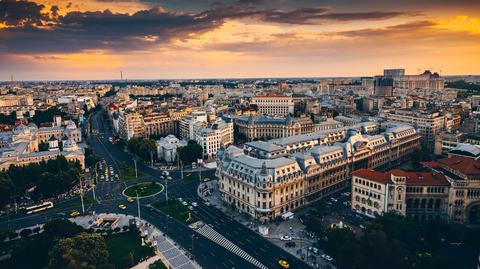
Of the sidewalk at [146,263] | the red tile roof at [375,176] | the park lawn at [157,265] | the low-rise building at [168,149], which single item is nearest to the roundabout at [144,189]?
the low-rise building at [168,149]

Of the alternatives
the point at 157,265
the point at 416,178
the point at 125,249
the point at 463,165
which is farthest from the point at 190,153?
the point at 463,165

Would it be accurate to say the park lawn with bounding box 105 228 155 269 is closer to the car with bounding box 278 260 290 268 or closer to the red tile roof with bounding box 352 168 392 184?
the car with bounding box 278 260 290 268

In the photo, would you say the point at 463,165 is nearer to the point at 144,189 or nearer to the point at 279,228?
the point at 279,228

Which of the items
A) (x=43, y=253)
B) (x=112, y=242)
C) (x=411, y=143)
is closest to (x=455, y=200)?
(x=411, y=143)

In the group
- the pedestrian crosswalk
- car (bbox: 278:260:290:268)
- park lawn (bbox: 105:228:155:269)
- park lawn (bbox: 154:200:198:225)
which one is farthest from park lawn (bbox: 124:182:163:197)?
car (bbox: 278:260:290:268)

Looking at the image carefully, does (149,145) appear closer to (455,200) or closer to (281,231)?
(281,231)

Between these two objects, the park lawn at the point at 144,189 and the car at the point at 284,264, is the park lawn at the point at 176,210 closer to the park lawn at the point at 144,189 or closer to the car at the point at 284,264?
the park lawn at the point at 144,189
